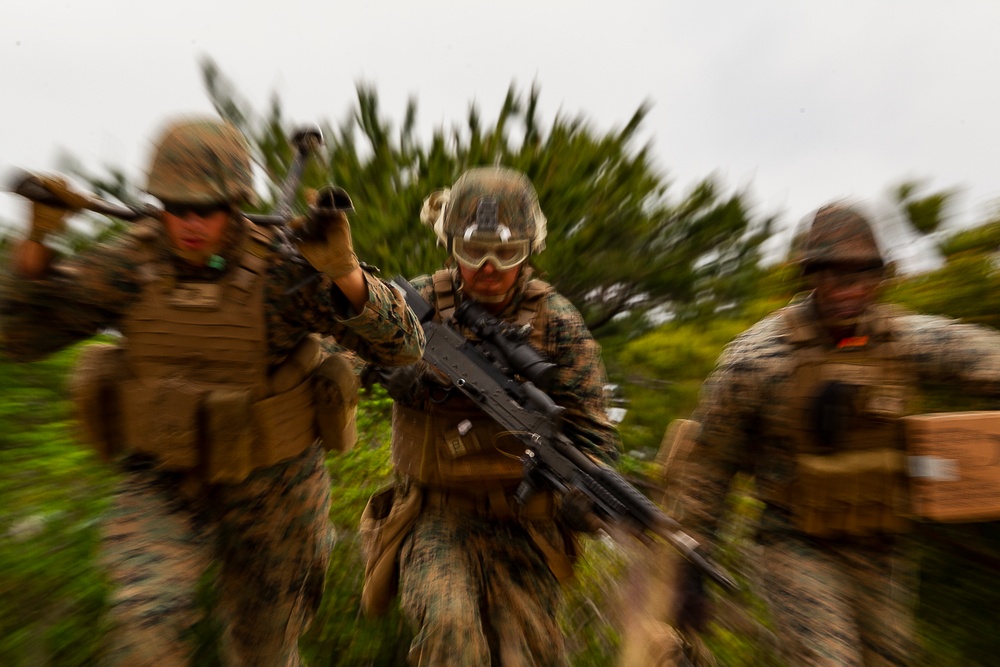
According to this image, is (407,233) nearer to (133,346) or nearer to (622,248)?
(622,248)

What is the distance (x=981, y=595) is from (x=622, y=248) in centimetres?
434

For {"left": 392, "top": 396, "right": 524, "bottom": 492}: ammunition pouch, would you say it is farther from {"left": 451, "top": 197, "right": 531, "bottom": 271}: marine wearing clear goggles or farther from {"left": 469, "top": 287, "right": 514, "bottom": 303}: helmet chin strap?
{"left": 451, "top": 197, "right": 531, "bottom": 271}: marine wearing clear goggles

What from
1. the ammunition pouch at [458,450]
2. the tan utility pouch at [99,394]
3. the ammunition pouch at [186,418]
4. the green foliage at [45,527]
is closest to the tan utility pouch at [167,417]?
the ammunition pouch at [186,418]

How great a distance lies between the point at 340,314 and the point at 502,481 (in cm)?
105

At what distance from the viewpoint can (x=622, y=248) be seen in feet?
22.7

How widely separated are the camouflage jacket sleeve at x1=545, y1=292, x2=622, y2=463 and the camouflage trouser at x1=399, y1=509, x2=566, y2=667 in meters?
0.43

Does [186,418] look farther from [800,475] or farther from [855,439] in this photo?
[855,439]

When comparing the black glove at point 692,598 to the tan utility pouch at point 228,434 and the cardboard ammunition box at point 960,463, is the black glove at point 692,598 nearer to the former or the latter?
the cardboard ammunition box at point 960,463

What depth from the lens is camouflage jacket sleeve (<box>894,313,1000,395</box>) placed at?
240 centimetres

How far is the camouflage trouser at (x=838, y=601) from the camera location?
2320mm

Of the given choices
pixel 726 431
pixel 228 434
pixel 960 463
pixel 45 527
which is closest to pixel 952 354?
pixel 960 463

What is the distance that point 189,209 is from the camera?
7.35ft

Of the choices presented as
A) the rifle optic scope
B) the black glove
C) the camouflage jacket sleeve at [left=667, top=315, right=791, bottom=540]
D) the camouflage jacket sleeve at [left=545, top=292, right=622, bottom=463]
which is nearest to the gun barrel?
the rifle optic scope

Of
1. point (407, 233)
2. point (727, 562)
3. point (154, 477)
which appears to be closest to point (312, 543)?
point (154, 477)
